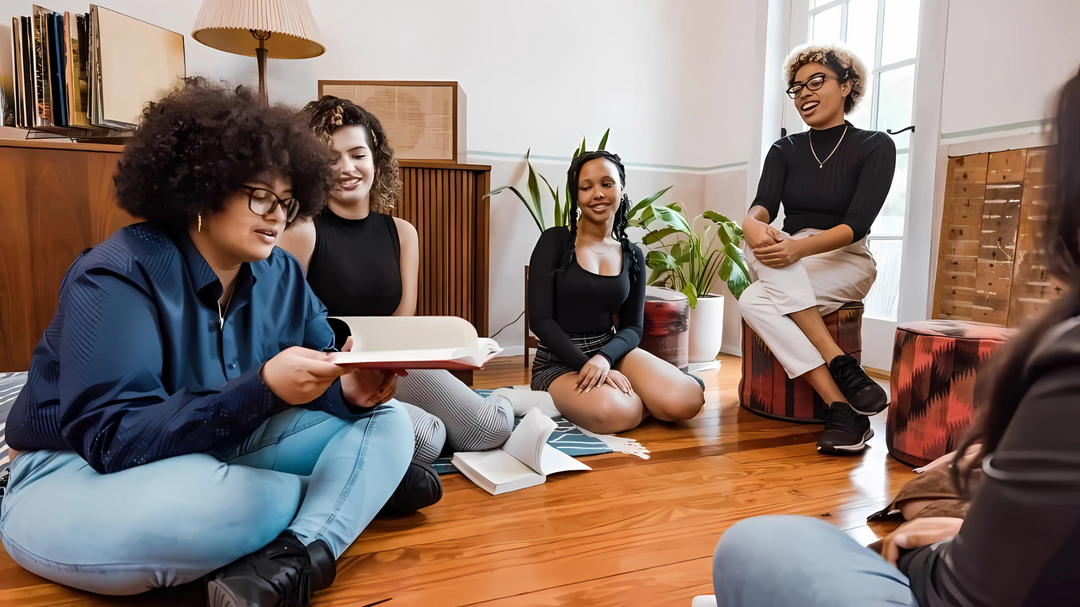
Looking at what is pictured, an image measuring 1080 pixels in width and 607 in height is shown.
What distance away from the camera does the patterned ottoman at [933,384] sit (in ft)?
5.20

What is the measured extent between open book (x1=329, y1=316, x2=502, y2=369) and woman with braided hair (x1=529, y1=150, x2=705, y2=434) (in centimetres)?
105

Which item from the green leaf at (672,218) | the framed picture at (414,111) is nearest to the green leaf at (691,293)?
the green leaf at (672,218)

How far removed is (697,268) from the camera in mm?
3150

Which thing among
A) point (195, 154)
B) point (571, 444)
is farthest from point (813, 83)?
point (195, 154)

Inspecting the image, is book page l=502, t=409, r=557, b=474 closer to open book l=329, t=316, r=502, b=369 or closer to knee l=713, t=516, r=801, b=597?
open book l=329, t=316, r=502, b=369

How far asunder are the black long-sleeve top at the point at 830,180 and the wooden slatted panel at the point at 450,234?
107 centimetres

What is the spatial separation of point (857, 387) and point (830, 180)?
0.72 meters

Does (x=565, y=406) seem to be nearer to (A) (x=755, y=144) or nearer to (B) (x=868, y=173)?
(B) (x=868, y=173)

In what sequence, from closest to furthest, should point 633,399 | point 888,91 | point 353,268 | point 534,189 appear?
point 353,268
point 633,399
point 888,91
point 534,189

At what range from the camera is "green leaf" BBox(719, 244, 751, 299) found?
9.39ft

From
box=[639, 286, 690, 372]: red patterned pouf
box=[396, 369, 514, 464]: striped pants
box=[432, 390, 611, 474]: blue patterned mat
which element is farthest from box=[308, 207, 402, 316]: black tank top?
box=[639, 286, 690, 372]: red patterned pouf

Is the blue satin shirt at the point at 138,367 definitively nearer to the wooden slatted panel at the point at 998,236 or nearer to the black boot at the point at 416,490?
the black boot at the point at 416,490

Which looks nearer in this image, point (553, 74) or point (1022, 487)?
point (1022, 487)

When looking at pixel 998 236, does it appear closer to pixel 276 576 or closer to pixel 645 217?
A: pixel 645 217
